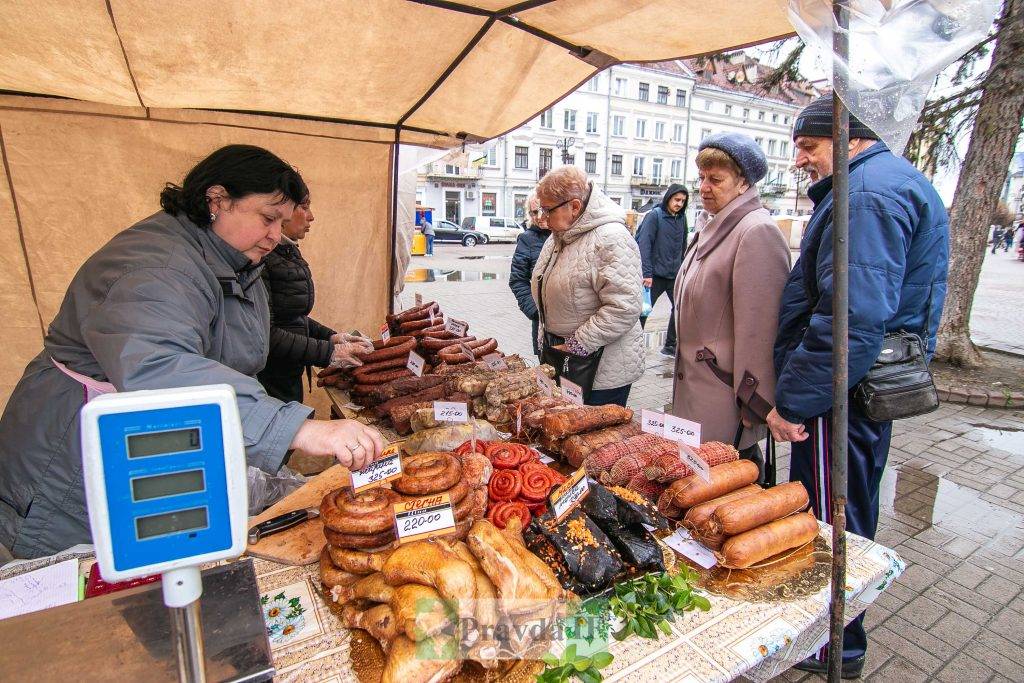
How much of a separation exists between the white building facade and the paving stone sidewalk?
42.6 m

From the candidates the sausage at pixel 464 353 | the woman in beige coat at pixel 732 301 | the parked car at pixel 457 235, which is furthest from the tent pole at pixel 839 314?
the parked car at pixel 457 235

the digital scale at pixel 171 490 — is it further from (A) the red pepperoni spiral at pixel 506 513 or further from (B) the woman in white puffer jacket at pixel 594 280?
(B) the woman in white puffer jacket at pixel 594 280

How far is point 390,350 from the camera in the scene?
3502 millimetres

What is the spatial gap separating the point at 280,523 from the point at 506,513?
823mm

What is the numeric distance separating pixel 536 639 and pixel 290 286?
3039 millimetres

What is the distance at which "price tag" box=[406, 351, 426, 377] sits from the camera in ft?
11.2

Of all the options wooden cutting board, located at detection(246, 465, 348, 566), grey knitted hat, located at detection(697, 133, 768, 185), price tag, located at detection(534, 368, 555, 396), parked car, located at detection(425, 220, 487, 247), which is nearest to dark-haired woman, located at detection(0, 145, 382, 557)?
wooden cutting board, located at detection(246, 465, 348, 566)

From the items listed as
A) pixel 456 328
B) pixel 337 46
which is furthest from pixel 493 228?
pixel 337 46

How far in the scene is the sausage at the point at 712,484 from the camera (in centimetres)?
185

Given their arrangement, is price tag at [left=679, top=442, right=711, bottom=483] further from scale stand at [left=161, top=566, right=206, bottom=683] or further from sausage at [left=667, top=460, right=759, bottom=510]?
scale stand at [left=161, top=566, right=206, bottom=683]

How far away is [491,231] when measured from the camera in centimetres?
3650

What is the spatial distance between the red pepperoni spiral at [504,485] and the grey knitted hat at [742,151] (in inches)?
80.0

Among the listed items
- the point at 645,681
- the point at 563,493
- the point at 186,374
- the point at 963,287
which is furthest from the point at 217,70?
the point at 963,287

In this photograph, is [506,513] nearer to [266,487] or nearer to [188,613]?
[188,613]
